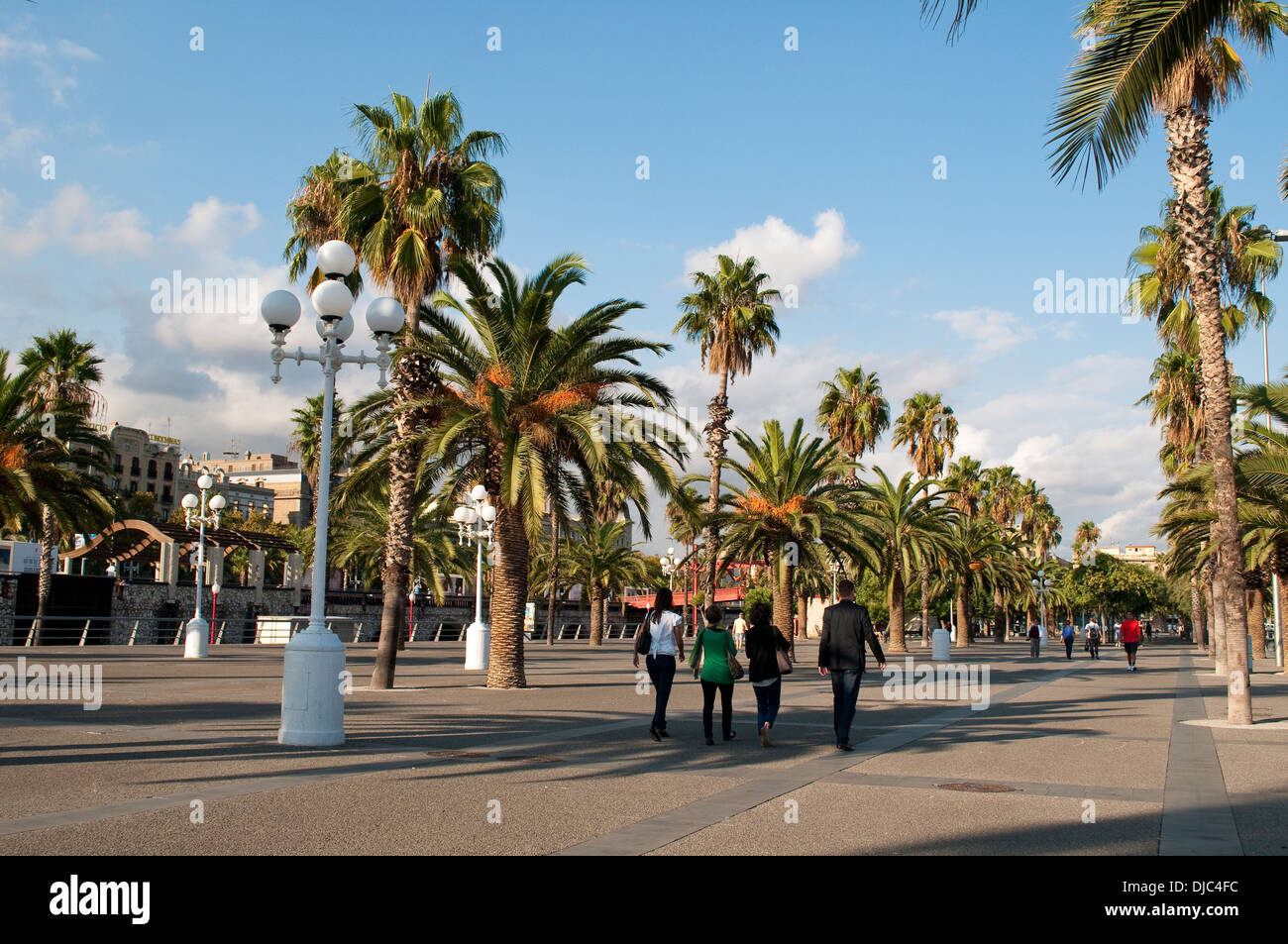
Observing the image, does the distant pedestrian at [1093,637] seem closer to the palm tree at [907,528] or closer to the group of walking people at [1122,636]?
the group of walking people at [1122,636]

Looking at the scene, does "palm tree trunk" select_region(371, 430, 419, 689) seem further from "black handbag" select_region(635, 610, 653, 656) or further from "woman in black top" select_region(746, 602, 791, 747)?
"woman in black top" select_region(746, 602, 791, 747)

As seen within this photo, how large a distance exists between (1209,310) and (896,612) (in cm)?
2974

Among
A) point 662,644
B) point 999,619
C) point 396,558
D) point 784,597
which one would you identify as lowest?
point 999,619

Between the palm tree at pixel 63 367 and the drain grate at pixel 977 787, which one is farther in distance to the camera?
the palm tree at pixel 63 367

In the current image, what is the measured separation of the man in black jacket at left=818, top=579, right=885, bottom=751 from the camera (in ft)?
37.9

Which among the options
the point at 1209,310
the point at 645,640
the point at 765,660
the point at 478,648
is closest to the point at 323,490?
the point at 645,640

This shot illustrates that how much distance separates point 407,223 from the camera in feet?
64.3

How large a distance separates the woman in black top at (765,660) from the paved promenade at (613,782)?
60 centimetres

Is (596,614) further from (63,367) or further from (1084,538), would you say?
(1084,538)

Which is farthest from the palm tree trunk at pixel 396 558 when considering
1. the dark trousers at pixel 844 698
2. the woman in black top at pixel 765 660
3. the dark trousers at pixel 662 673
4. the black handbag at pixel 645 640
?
the dark trousers at pixel 844 698

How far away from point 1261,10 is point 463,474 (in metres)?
15.7

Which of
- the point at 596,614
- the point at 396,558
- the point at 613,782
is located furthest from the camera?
the point at 596,614

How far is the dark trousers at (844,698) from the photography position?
37.8ft

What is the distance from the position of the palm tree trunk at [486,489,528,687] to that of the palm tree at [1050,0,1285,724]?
39.3 ft
